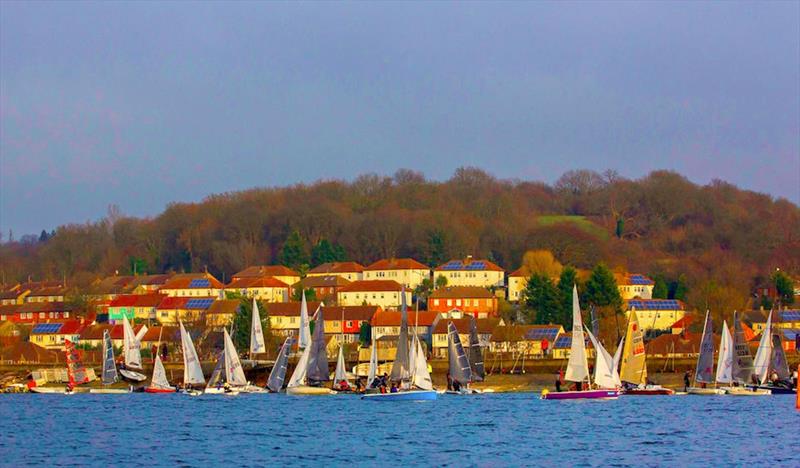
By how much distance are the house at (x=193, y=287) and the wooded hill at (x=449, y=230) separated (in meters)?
11.4

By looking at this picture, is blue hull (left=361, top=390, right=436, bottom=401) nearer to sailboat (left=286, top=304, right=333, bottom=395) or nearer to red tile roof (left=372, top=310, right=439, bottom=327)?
sailboat (left=286, top=304, right=333, bottom=395)

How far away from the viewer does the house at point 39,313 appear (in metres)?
133

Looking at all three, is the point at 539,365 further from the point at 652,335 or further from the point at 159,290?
the point at 159,290

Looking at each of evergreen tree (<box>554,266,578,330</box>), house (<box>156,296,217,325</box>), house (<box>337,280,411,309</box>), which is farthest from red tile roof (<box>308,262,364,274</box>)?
evergreen tree (<box>554,266,578,330</box>)

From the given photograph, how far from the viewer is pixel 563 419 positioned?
5453 centimetres

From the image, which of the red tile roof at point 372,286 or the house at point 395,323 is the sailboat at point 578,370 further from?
the red tile roof at point 372,286

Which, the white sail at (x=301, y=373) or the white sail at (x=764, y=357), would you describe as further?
the white sail at (x=301, y=373)

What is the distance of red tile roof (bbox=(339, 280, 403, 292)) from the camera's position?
128 m

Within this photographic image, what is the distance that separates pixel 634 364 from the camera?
69.2 m

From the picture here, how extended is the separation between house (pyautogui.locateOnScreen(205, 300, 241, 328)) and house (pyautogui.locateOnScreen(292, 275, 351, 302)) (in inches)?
398

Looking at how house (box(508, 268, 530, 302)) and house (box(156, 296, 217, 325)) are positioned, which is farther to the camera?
house (box(508, 268, 530, 302))

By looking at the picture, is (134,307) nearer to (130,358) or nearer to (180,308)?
(180,308)

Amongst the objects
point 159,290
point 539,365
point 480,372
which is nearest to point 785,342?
point 539,365

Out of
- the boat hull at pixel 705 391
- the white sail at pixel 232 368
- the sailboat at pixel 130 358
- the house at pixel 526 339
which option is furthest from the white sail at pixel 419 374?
the house at pixel 526 339
